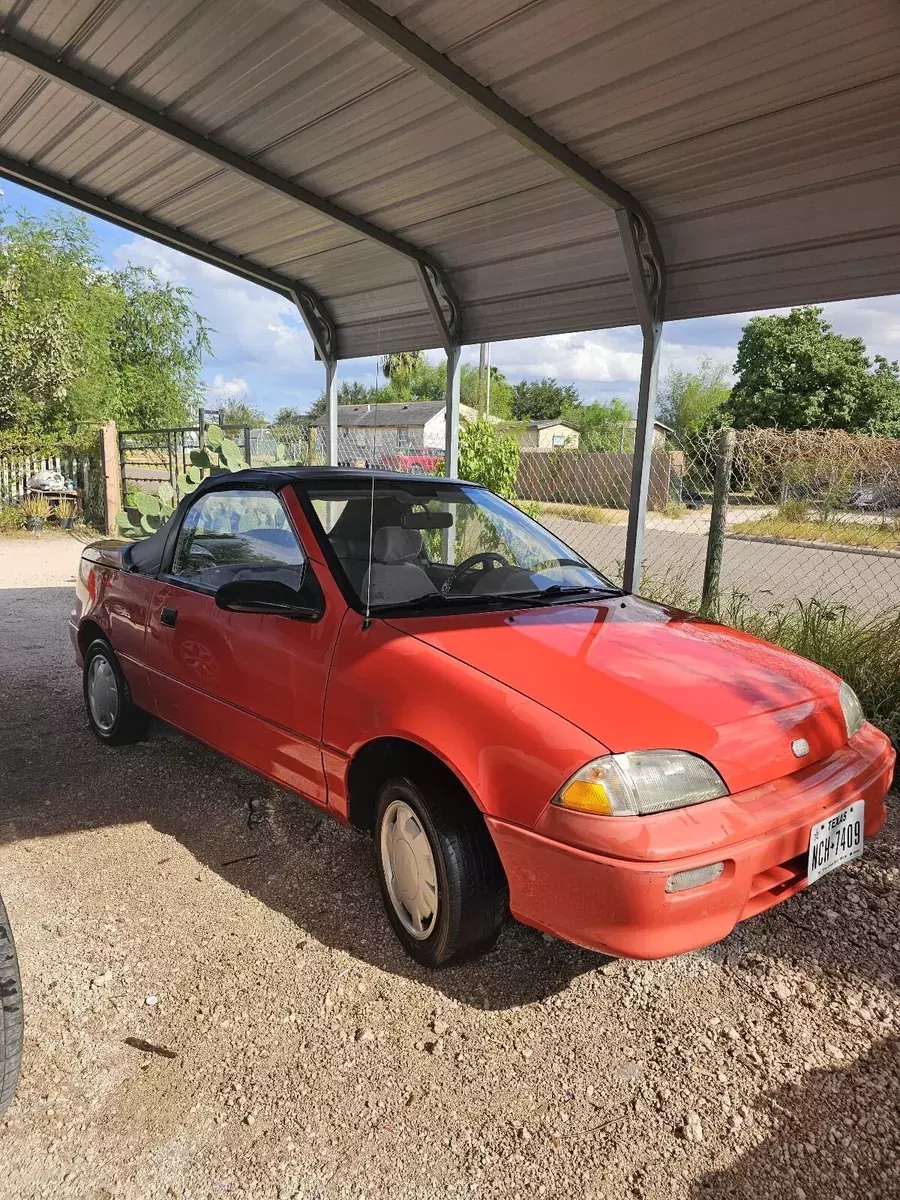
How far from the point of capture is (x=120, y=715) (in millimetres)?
4246

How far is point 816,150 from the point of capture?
4562 millimetres

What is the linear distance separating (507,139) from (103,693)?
458 centimetres

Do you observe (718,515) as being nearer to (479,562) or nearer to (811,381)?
(479,562)

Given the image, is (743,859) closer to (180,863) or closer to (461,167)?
(180,863)

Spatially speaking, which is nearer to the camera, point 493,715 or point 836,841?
point 493,715

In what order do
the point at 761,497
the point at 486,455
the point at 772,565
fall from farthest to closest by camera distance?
the point at 772,565, the point at 486,455, the point at 761,497

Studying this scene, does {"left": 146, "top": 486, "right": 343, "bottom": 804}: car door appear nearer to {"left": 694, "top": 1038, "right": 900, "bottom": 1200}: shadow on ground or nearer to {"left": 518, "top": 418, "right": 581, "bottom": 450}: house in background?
{"left": 694, "top": 1038, "right": 900, "bottom": 1200}: shadow on ground

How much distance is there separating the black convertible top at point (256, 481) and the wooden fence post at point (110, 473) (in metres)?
11.7

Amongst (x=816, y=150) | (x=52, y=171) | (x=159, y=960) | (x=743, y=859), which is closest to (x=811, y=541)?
(x=816, y=150)

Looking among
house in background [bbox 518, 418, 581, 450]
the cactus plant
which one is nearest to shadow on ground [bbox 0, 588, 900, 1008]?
the cactus plant

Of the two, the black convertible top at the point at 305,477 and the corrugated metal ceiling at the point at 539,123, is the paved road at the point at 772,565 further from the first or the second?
the black convertible top at the point at 305,477

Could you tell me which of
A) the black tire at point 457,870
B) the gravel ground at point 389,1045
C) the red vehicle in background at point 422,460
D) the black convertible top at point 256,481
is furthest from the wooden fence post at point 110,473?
the black tire at point 457,870

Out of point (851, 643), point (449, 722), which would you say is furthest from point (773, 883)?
point (851, 643)

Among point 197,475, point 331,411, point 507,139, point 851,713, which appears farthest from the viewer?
point 197,475
